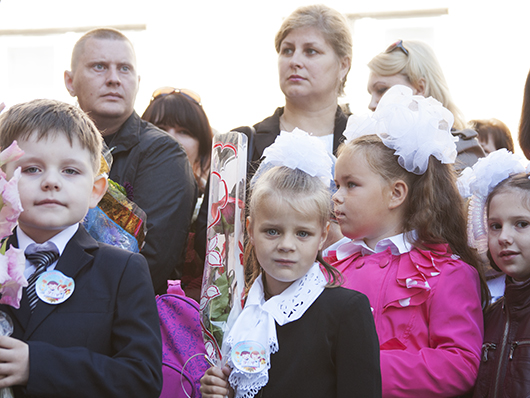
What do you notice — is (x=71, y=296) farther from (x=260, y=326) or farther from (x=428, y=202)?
(x=428, y=202)

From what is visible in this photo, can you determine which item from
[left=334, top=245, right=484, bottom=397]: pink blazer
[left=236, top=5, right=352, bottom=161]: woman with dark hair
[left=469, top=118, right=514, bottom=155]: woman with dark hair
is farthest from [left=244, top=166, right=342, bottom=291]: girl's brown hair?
[left=469, top=118, right=514, bottom=155]: woman with dark hair

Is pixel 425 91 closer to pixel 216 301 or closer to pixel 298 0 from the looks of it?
pixel 216 301

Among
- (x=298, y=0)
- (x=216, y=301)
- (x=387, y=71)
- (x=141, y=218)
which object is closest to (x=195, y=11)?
(x=298, y=0)

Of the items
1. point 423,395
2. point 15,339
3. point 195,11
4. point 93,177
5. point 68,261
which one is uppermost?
point 195,11

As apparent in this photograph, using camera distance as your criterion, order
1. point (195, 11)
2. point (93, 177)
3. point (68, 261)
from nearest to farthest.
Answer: point (68, 261) → point (93, 177) → point (195, 11)

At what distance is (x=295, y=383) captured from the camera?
2.03 meters

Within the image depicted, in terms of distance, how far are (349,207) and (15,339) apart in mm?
1329

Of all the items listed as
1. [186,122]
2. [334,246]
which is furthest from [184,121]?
[334,246]

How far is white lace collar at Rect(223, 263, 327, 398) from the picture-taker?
200 centimetres

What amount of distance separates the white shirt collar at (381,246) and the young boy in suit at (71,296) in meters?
0.95

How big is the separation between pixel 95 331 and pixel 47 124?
2.11ft

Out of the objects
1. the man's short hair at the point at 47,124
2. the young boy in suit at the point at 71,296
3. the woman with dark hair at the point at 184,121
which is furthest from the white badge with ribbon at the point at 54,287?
the woman with dark hair at the point at 184,121

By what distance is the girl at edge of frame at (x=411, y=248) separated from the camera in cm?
229

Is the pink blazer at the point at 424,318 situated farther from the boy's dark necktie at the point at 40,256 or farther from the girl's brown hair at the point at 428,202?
the boy's dark necktie at the point at 40,256
